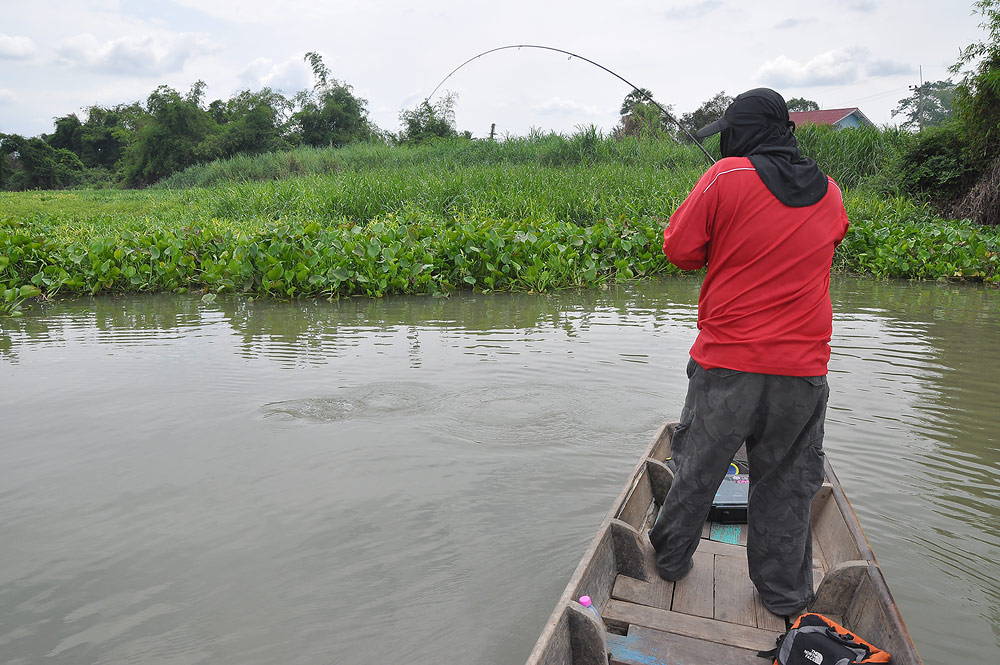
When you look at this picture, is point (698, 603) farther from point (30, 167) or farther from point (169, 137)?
point (30, 167)

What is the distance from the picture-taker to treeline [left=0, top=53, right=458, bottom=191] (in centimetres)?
3300

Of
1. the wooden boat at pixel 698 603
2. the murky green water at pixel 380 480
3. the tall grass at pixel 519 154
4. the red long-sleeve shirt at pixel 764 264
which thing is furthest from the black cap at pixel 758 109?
the tall grass at pixel 519 154

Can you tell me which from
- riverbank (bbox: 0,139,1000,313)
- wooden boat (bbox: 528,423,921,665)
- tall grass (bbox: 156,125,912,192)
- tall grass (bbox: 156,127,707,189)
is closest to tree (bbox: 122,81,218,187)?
tall grass (bbox: 156,127,707,189)

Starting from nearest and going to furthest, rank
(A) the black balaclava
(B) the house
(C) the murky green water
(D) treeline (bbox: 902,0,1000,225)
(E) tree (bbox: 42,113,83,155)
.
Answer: (A) the black balaclava
(C) the murky green water
(D) treeline (bbox: 902,0,1000,225)
(B) the house
(E) tree (bbox: 42,113,83,155)

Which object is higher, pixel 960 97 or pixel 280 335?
pixel 960 97

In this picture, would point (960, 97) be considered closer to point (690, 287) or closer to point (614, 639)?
point (690, 287)

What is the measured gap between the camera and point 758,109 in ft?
7.34

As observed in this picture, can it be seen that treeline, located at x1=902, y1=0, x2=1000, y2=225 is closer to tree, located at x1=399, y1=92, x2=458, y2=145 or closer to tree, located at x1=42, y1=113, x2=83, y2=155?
tree, located at x1=399, y1=92, x2=458, y2=145

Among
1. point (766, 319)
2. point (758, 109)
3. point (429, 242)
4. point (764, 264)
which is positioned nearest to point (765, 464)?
point (766, 319)

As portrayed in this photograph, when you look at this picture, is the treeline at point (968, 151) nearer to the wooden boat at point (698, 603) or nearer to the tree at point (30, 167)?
the wooden boat at point (698, 603)

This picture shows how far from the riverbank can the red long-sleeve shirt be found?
730 cm

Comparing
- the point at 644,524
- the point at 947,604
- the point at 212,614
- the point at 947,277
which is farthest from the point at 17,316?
the point at 947,277

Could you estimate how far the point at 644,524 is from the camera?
3.05m

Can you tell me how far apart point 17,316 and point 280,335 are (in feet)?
11.9
